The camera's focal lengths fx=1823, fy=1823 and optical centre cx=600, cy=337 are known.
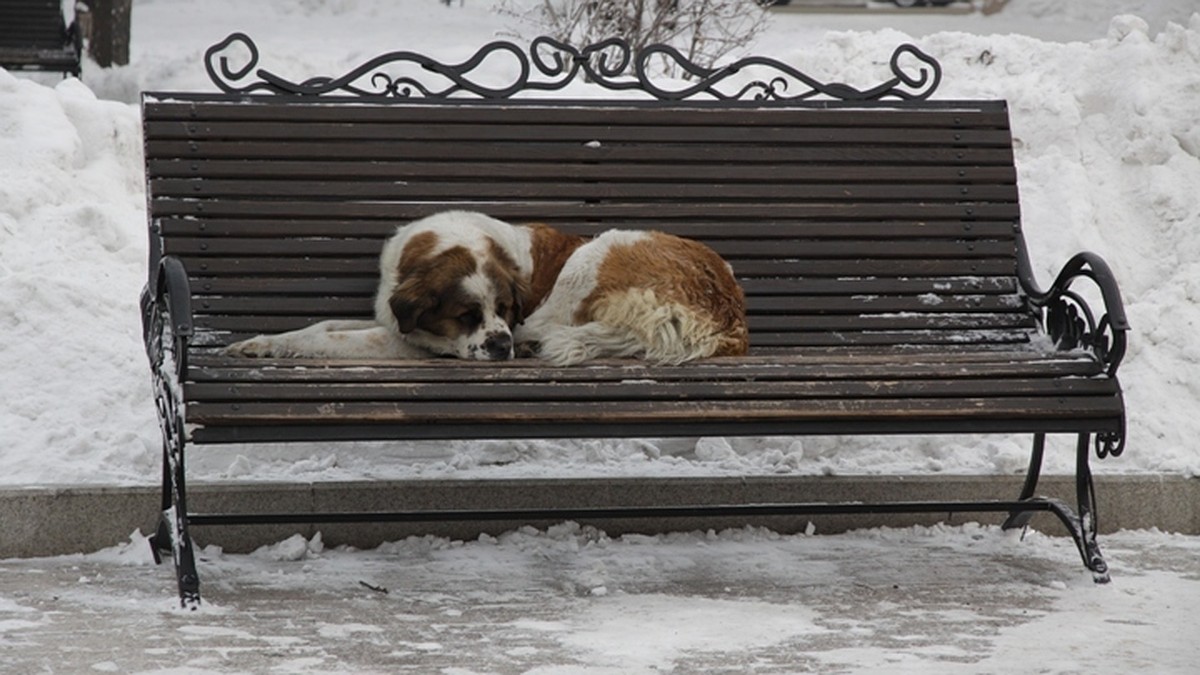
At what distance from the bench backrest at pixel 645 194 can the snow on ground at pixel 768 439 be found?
1.99ft

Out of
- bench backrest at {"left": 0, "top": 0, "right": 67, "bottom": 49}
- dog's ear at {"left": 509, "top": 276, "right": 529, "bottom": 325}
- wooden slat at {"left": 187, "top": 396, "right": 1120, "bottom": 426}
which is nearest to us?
wooden slat at {"left": 187, "top": 396, "right": 1120, "bottom": 426}

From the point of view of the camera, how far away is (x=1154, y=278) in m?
8.18

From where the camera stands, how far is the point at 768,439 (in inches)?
283

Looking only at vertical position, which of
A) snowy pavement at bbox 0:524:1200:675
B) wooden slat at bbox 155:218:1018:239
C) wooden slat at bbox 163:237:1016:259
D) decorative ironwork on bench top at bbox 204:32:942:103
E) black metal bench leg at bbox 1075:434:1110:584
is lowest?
snowy pavement at bbox 0:524:1200:675

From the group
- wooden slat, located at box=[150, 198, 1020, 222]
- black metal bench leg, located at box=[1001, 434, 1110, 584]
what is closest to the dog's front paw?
wooden slat, located at box=[150, 198, 1020, 222]

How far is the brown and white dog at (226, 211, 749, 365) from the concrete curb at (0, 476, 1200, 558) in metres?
0.54

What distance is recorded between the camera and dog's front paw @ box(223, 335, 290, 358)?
6102 mm

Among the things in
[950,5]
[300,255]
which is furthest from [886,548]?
[950,5]

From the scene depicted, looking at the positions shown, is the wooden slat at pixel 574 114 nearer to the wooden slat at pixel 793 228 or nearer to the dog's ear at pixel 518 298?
the wooden slat at pixel 793 228

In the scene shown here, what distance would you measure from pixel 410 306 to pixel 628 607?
131 centimetres

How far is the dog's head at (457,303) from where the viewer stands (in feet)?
20.1

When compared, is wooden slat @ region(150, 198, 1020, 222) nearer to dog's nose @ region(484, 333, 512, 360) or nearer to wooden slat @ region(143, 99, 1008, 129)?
wooden slat @ region(143, 99, 1008, 129)

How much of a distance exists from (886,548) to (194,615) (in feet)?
8.35

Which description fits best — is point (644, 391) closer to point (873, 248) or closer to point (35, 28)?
point (873, 248)
